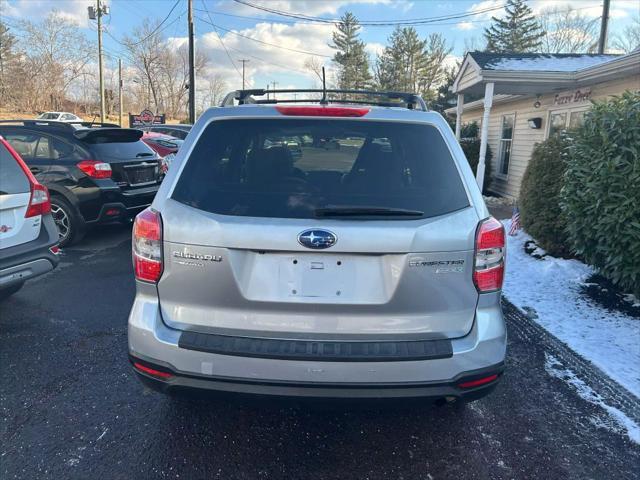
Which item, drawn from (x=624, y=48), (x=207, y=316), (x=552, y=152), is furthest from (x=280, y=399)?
(x=624, y=48)

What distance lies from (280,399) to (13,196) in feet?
11.1

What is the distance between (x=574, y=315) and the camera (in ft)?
15.2

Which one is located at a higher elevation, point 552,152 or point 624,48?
point 624,48

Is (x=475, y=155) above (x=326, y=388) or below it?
above

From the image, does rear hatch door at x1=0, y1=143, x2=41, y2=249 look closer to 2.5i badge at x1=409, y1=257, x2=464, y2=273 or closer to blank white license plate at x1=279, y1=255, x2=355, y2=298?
blank white license plate at x1=279, y1=255, x2=355, y2=298

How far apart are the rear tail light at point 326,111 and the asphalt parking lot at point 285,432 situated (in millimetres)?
1437

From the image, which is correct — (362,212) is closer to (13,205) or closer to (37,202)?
(13,205)

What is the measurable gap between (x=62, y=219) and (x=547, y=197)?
269 inches

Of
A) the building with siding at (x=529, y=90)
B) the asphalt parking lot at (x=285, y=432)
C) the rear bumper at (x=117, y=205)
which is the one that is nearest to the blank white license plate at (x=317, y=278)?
the asphalt parking lot at (x=285, y=432)

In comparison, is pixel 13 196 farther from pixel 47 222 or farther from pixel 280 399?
pixel 280 399

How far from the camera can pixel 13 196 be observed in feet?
13.8


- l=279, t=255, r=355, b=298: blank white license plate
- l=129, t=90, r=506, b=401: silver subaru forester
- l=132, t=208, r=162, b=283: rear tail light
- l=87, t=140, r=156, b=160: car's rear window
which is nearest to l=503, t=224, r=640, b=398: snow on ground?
l=129, t=90, r=506, b=401: silver subaru forester

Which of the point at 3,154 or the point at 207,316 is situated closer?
the point at 207,316

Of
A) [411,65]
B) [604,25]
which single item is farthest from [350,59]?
[604,25]
